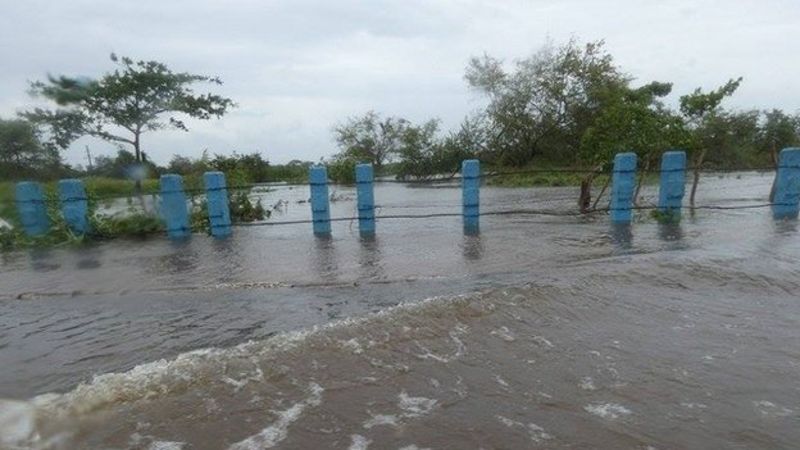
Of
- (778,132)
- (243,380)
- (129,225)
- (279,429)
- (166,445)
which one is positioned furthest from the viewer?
(778,132)

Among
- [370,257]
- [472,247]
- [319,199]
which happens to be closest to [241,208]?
[319,199]

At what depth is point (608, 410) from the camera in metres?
3.02

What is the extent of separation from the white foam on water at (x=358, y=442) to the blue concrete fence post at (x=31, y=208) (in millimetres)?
9382

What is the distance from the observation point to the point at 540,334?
13.7 ft

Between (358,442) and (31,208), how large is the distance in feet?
31.0

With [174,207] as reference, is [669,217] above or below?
below

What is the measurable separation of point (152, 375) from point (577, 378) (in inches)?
111

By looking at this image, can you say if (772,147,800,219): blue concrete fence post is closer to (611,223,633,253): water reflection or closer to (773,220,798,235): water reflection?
(773,220,798,235): water reflection

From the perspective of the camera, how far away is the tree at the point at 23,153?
1252 cm

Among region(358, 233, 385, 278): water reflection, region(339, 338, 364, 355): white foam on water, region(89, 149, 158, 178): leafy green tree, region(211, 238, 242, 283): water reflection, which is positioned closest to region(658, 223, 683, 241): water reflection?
region(358, 233, 385, 278): water reflection

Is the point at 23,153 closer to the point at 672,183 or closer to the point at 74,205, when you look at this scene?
the point at 74,205

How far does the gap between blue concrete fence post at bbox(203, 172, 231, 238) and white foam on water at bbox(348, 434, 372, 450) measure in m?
6.97

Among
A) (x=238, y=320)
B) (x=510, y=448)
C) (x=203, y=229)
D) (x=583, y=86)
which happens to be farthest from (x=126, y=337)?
(x=583, y=86)

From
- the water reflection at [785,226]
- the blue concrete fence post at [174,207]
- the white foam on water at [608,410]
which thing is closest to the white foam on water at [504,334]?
the white foam on water at [608,410]
